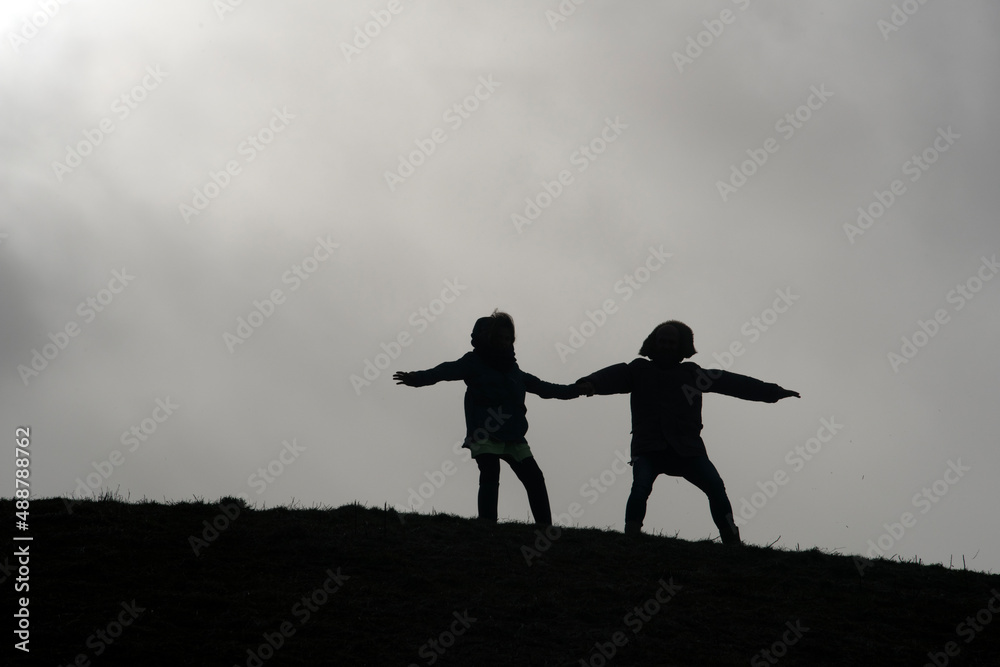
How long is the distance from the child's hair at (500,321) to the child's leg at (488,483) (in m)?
1.52

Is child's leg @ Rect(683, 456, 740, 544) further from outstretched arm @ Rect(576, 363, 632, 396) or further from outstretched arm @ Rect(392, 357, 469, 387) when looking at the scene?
outstretched arm @ Rect(392, 357, 469, 387)

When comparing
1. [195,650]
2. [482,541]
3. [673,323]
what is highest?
[673,323]

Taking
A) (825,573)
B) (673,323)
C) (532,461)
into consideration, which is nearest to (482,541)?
(532,461)

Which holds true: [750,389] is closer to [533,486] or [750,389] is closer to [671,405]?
[671,405]

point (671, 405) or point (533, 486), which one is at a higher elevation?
point (671, 405)

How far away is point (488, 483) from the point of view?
11711mm

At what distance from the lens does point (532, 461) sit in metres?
12.0

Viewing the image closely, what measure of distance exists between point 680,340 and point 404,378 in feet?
11.1

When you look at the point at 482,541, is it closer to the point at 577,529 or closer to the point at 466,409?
the point at 577,529

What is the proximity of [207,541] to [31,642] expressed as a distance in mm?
2322

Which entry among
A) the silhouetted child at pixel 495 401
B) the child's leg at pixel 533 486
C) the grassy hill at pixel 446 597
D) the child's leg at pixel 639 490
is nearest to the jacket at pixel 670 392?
the child's leg at pixel 639 490

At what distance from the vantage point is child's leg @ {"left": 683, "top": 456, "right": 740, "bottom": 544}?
11.3 metres

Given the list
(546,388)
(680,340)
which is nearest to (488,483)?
(546,388)

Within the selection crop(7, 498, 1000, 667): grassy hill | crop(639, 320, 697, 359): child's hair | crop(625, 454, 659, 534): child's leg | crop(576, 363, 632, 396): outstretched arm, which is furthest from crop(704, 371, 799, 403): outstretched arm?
crop(7, 498, 1000, 667): grassy hill
